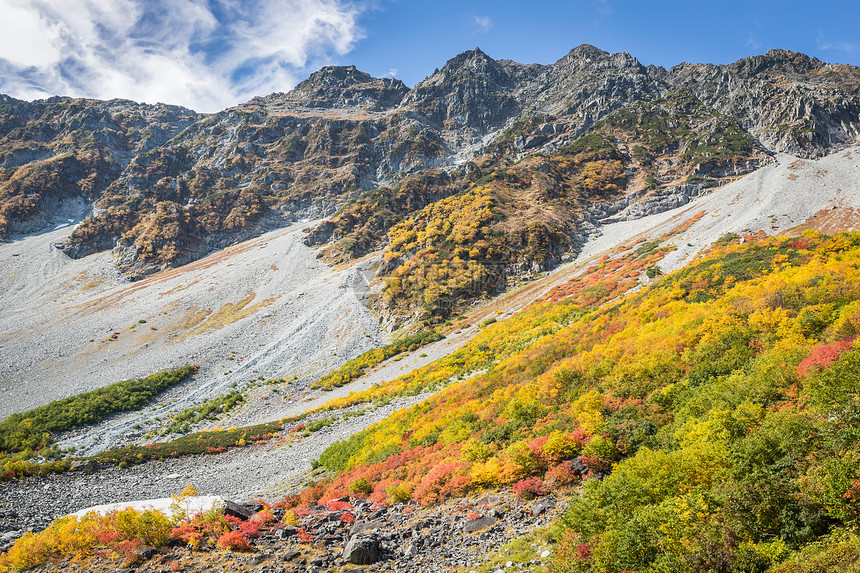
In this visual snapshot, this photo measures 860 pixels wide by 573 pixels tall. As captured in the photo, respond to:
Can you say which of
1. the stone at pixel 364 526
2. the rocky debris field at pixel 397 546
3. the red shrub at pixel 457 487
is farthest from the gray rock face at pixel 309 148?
the stone at pixel 364 526

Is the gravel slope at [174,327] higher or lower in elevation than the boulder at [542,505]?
higher

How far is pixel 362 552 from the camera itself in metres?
10.0

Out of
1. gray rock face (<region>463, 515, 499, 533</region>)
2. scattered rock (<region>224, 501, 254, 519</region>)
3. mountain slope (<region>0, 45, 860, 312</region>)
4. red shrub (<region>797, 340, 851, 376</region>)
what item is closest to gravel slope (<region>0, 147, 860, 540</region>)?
scattered rock (<region>224, 501, 254, 519</region>)

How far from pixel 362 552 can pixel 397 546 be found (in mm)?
1228

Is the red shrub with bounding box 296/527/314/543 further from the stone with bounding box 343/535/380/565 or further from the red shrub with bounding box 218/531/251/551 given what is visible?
the stone with bounding box 343/535/380/565

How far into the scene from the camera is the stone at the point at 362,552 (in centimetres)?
995

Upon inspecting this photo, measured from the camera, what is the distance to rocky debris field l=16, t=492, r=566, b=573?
972cm

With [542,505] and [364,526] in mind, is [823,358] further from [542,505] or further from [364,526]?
[364,526]

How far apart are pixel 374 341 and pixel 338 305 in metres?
13.3

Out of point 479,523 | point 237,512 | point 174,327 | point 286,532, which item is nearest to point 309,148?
point 174,327

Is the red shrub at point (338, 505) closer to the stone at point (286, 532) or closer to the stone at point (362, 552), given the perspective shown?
the stone at point (286, 532)

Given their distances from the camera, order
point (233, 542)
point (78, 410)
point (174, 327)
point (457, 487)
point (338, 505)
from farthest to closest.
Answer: point (174, 327) → point (78, 410) → point (338, 505) → point (457, 487) → point (233, 542)

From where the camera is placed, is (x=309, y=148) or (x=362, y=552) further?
(x=309, y=148)

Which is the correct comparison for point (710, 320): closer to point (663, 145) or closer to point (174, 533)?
point (174, 533)
